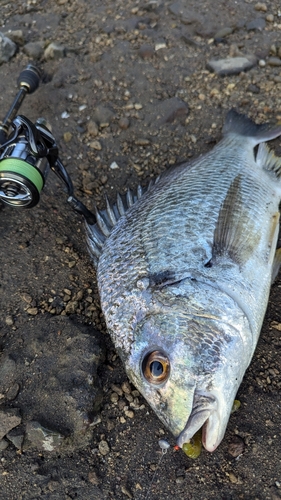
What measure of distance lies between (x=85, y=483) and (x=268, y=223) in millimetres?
2103

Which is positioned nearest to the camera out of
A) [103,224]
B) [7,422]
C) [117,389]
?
[7,422]

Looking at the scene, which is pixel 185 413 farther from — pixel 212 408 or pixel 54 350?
pixel 54 350

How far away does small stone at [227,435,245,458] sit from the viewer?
7.71 ft

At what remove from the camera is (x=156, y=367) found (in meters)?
2.10

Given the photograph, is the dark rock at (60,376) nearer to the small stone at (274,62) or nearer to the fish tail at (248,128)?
the fish tail at (248,128)

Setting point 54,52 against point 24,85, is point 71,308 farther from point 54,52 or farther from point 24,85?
point 54,52

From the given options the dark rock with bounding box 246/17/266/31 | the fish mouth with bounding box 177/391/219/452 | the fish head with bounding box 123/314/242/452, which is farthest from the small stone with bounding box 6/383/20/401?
the dark rock with bounding box 246/17/266/31

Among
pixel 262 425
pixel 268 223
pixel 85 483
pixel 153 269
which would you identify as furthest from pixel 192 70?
pixel 85 483

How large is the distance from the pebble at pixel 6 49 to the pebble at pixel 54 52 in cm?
40

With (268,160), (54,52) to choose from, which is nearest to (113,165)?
(268,160)

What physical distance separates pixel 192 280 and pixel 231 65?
2.93m

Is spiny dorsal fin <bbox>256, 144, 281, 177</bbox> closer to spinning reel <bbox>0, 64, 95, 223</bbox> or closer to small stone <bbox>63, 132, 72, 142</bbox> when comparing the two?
spinning reel <bbox>0, 64, 95, 223</bbox>

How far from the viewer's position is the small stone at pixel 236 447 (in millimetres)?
2350

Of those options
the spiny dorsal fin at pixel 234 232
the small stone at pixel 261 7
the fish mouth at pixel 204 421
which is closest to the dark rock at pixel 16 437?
the fish mouth at pixel 204 421
